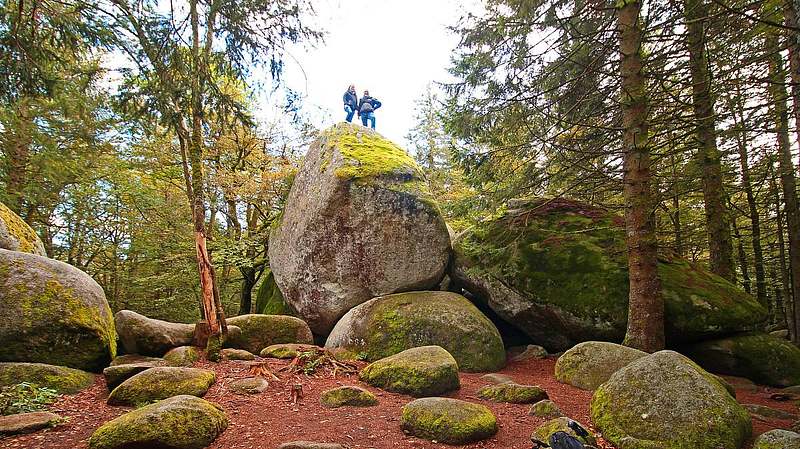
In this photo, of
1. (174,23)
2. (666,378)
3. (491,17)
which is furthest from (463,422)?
(491,17)

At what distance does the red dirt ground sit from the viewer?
3916 mm

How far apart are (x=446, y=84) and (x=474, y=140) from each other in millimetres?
1351

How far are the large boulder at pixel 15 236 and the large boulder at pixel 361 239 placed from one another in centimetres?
490

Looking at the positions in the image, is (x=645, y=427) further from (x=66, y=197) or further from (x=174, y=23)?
(x=66, y=197)

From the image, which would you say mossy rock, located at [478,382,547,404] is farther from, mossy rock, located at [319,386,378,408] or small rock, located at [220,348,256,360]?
small rock, located at [220,348,256,360]

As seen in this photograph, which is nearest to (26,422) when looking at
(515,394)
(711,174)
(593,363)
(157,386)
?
(157,386)

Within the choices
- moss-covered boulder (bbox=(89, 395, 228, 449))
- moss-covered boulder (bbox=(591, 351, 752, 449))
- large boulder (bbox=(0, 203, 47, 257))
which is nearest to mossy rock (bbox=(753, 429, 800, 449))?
moss-covered boulder (bbox=(591, 351, 752, 449))

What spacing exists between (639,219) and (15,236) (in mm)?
10642

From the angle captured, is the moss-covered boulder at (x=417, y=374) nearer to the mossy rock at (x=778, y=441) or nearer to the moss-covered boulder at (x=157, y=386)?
the moss-covered boulder at (x=157, y=386)

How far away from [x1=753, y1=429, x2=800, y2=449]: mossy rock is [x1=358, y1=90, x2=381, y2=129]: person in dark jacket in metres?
10.7

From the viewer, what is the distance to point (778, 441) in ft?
11.0

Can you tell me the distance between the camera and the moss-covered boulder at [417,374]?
215 inches

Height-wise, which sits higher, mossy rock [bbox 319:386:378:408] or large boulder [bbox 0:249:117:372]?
large boulder [bbox 0:249:117:372]

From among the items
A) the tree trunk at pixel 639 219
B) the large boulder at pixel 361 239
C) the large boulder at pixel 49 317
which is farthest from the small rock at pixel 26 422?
the tree trunk at pixel 639 219
